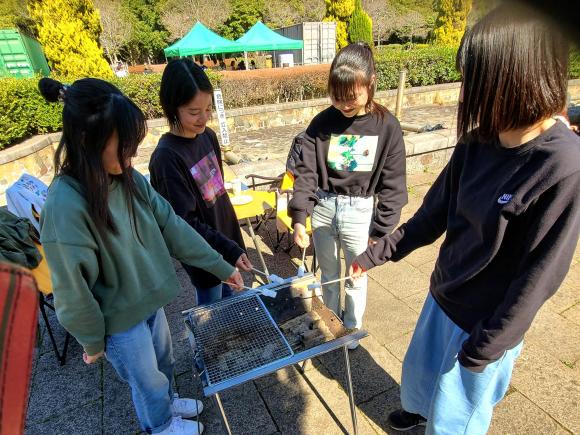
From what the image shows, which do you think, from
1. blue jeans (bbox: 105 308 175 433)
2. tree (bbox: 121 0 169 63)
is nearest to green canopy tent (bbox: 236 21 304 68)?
blue jeans (bbox: 105 308 175 433)

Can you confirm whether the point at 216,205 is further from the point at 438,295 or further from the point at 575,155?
the point at 575,155

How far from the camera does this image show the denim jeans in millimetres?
2262

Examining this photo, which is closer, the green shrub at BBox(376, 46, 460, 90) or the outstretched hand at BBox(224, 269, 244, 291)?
the outstretched hand at BBox(224, 269, 244, 291)

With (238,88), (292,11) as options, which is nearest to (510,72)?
(238,88)

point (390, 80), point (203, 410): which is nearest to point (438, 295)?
point (203, 410)

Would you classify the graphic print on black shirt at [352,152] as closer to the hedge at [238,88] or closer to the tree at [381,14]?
the hedge at [238,88]

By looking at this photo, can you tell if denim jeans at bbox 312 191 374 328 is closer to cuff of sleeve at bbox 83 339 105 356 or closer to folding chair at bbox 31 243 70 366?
cuff of sleeve at bbox 83 339 105 356

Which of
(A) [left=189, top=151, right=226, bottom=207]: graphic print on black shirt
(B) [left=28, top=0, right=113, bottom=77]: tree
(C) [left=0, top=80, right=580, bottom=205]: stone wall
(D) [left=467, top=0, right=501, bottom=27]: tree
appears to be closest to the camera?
(D) [left=467, top=0, right=501, bottom=27]: tree

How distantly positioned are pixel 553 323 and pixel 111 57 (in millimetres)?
32416

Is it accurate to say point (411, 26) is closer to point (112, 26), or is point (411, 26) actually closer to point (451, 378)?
point (112, 26)

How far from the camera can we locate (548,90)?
97 centimetres

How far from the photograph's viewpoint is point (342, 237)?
2357 millimetres

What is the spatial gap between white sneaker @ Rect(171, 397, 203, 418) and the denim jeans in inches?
43.5

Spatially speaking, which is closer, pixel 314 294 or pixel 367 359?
pixel 314 294
